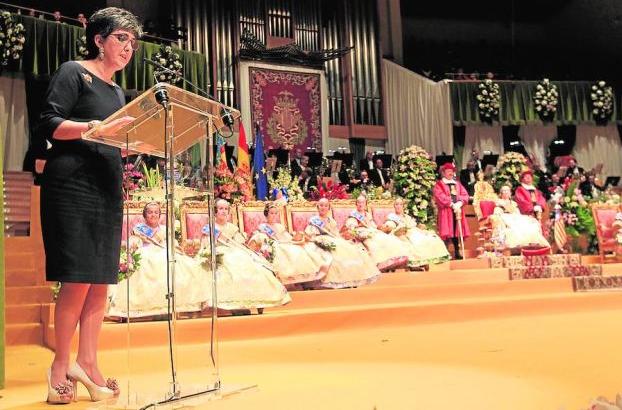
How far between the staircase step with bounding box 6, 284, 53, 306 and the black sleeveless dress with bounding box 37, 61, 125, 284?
304 centimetres

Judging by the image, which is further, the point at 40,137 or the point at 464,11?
the point at 464,11

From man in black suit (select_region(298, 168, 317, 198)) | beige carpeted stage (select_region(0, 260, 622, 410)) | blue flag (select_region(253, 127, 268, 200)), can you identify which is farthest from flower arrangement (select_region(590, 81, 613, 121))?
blue flag (select_region(253, 127, 268, 200))

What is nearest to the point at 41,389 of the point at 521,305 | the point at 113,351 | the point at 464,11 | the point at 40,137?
the point at 40,137

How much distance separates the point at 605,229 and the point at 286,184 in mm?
3973

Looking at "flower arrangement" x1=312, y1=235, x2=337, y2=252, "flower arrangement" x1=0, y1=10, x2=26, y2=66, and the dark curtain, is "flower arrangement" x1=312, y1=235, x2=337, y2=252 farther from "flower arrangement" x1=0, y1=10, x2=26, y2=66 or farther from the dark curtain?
the dark curtain

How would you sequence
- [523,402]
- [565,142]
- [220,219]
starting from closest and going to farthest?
[523,402] < [220,219] < [565,142]

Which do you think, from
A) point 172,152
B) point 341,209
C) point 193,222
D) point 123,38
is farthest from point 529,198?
point 172,152

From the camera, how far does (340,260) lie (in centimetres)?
736

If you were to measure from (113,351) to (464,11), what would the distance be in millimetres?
13587

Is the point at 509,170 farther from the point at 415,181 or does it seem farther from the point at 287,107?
the point at 287,107

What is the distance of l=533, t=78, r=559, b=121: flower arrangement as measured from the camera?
14227 mm

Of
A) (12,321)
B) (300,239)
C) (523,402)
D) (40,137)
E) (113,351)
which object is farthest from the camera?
(300,239)

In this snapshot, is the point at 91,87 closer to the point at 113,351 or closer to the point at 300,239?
the point at 113,351

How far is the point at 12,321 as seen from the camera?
5.46 metres
